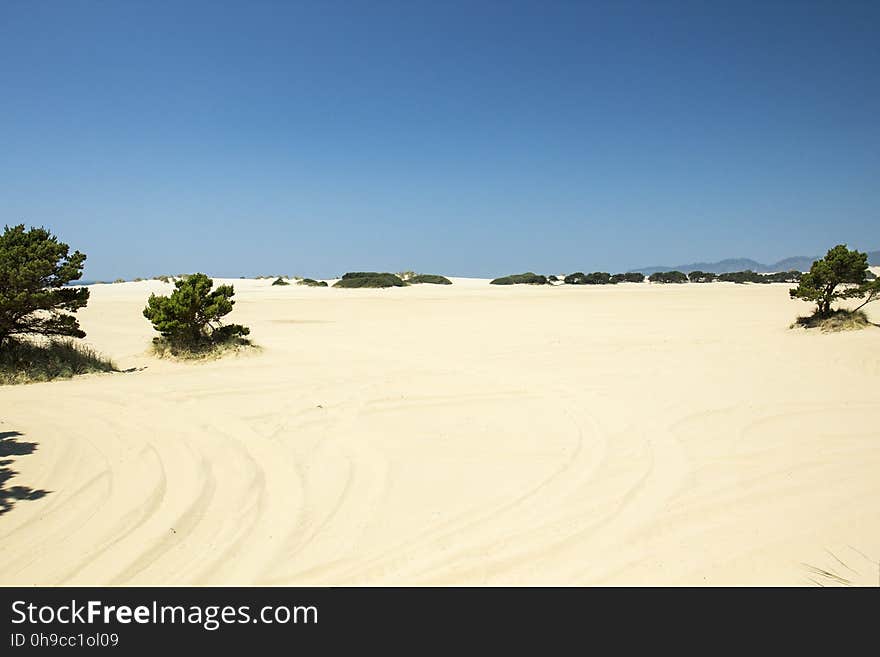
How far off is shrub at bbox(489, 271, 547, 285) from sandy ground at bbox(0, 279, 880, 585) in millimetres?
34286

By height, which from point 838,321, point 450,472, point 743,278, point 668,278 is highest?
point 668,278

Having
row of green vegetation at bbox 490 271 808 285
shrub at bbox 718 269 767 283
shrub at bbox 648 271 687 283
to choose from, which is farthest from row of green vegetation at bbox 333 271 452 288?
shrub at bbox 718 269 767 283

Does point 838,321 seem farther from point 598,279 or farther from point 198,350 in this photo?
point 598,279

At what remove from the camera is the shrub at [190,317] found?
35.7 ft

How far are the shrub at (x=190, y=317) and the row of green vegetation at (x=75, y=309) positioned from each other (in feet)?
0.07

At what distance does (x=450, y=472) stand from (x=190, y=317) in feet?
28.4

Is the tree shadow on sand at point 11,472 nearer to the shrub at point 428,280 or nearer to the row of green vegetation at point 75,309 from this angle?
the row of green vegetation at point 75,309

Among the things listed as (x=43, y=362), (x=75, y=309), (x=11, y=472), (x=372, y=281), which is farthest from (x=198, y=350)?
(x=372, y=281)

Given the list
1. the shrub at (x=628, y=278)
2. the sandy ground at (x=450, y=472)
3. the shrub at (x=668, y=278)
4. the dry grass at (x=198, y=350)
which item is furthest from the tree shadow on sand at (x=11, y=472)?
the shrub at (x=668, y=278)

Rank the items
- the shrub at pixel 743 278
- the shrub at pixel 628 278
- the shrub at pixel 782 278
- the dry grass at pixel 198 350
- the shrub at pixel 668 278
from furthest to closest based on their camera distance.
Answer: the shrub at pixel 628 278, the shrub at pixel 668 278, the shrub at pixel 782 278, the shrub at pixel 743 278, the dry grass at pixel 198 350

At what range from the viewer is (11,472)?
453 centimetres
